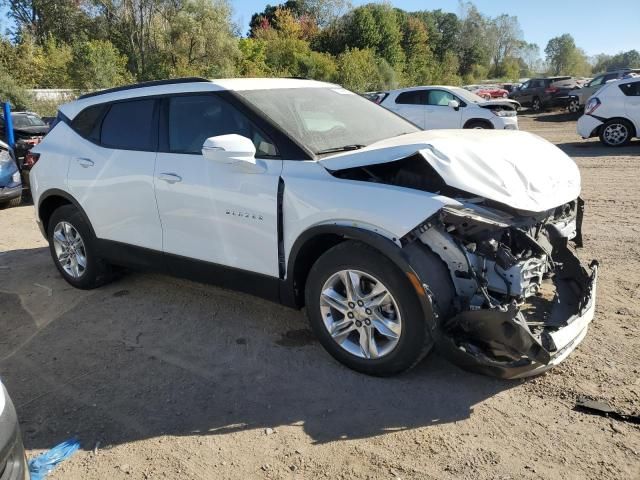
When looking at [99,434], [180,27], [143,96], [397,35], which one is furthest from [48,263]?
[397,35]

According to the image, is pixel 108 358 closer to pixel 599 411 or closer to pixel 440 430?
pixel 440 430

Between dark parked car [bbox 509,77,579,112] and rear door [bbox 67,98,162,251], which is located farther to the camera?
dark parked car [bbox 509,77,579,112]

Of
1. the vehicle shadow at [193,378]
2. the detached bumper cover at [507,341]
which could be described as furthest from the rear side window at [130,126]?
the detached bumper cover at [507,341]

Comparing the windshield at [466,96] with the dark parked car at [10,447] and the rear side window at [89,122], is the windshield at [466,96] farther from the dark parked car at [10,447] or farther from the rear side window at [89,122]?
the dark parked car at [10,447]

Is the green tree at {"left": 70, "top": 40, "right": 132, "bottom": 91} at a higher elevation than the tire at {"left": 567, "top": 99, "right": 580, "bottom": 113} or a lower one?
higher

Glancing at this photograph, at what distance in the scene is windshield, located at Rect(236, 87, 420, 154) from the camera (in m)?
3.81

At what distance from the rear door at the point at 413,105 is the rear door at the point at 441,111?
0.46 ft

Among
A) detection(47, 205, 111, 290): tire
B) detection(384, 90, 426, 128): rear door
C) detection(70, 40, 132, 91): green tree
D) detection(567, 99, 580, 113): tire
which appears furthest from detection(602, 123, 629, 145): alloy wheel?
detection(70, 40, 132, 91): green tree

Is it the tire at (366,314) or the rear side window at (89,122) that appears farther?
the rear side window at (89,122)

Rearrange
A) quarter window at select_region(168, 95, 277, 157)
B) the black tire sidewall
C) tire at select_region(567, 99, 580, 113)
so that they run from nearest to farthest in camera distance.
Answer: quarter window at select_region(168, 95, 277, 157) → the black tire sidewall → tire at select_region(567, 99, 580, 113)

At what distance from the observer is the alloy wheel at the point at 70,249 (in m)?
5.25

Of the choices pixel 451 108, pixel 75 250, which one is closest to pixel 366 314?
pixel 75 250

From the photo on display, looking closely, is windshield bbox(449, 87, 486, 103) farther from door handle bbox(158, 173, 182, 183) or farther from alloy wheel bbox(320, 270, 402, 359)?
alloy wheel bbox(320, 270, 402, 359)

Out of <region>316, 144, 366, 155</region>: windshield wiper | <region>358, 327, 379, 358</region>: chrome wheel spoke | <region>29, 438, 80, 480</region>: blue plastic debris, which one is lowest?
<region>29, 438, 80, 480</region>: blue plastic debris
